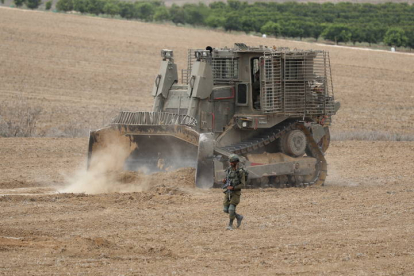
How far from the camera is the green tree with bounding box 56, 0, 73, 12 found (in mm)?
85625

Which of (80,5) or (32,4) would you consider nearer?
(80,5)

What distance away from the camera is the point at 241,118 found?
18.5 metres

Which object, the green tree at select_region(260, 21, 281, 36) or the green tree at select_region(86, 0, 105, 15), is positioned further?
the green tree at select_region(86, 0, 105, 15)

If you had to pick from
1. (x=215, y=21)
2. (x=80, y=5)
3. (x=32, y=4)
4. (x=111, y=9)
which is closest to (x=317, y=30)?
(x=215, y=21)

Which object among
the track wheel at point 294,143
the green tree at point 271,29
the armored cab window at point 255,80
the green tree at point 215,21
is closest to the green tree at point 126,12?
the green tree at point 215,21

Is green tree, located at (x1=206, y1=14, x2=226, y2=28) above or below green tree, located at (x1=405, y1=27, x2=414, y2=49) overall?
above

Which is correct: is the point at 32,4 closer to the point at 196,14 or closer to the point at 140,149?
the point at 196,14

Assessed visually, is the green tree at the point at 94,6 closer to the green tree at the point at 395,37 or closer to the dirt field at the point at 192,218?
the green tree at the point at 395,37

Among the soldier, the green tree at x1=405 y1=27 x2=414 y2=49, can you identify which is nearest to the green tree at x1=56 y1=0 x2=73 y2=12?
the green tree at x1=405 y1=27 x2=414 y2=49

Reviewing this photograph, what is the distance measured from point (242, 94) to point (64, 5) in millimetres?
69917

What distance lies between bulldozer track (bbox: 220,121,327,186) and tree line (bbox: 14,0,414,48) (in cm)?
5349

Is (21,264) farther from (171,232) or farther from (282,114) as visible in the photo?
(282,114)

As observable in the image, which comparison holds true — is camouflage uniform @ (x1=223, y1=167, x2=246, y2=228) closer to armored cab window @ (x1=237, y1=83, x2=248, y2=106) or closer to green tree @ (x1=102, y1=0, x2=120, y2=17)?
armored cab window @ (x1=237, y1=83, x2=248, y2=106)

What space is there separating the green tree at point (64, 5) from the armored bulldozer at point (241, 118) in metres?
68.9
